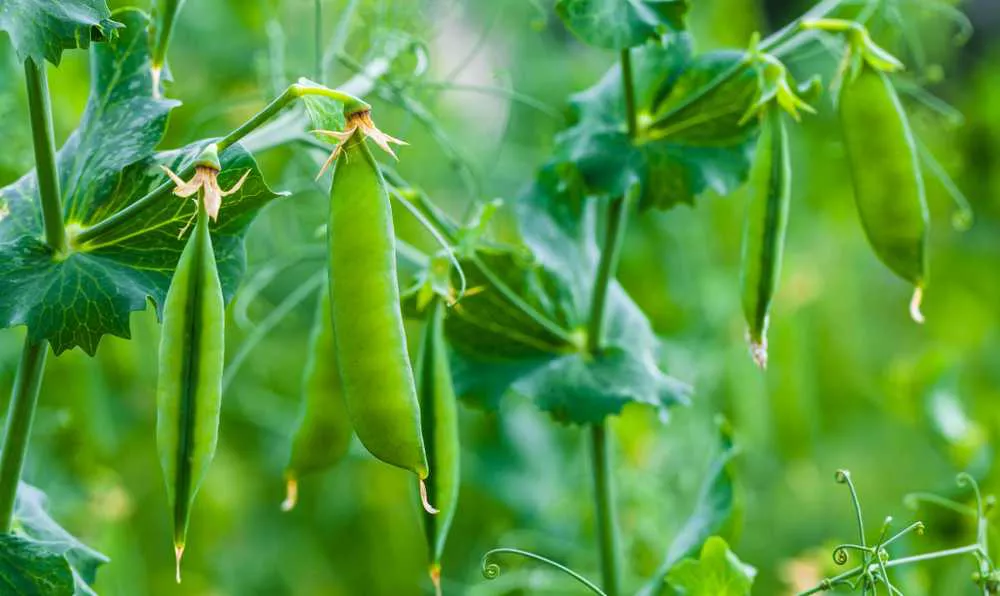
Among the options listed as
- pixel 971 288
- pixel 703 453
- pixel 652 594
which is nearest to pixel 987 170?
pixel 971 288

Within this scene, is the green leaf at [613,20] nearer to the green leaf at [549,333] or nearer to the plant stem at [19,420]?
the green leaf at [549,333]

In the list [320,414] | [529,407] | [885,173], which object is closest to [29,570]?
[320,414]

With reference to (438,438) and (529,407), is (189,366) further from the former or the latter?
(529,407)

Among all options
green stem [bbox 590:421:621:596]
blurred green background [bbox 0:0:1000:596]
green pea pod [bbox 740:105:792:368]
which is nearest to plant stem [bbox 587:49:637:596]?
green stem [bbox 590:421:621:596]

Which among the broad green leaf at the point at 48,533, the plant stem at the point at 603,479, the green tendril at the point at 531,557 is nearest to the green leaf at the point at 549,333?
the plant stem at the point at 603,479

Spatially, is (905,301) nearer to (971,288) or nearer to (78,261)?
(971,288)

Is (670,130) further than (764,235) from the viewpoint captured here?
Yes
